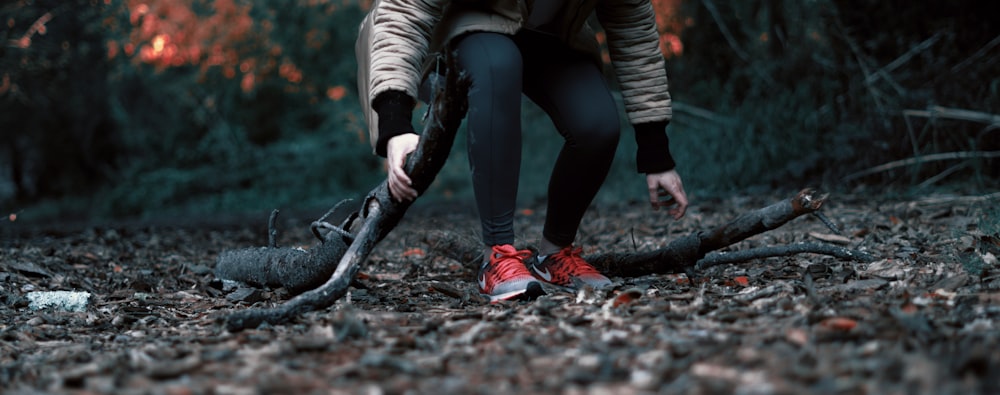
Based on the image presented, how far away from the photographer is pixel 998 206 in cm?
302

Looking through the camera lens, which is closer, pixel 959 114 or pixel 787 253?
pixel 787 253

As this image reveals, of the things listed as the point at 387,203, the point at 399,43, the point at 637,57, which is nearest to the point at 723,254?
the point at 637,57

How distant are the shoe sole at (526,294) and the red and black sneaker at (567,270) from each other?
22cm

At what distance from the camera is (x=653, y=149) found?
2.56 meters

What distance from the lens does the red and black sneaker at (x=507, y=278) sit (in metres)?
2.22

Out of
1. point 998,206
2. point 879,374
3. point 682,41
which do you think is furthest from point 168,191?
point 879,374

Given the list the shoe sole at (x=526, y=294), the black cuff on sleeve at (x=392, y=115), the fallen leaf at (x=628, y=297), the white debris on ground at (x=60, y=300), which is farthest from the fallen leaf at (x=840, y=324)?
the white debris on ground at (x=60, y=300)

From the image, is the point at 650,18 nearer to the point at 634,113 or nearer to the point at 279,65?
the point at 634,113

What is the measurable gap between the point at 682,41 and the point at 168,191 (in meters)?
6.66

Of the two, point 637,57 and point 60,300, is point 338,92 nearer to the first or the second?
point 60,300

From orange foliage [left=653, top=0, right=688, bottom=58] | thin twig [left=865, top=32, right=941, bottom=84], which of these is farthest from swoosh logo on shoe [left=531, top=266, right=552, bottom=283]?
orange foliage [left=653, top=0, right=688, bottom=58]

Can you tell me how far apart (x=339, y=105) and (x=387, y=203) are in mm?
7915

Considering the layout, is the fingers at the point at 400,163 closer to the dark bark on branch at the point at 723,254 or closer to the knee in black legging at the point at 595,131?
the knee in black legging at the point at 595,131

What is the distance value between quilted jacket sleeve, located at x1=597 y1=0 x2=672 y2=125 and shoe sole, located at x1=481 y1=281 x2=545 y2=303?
70 centimetres
